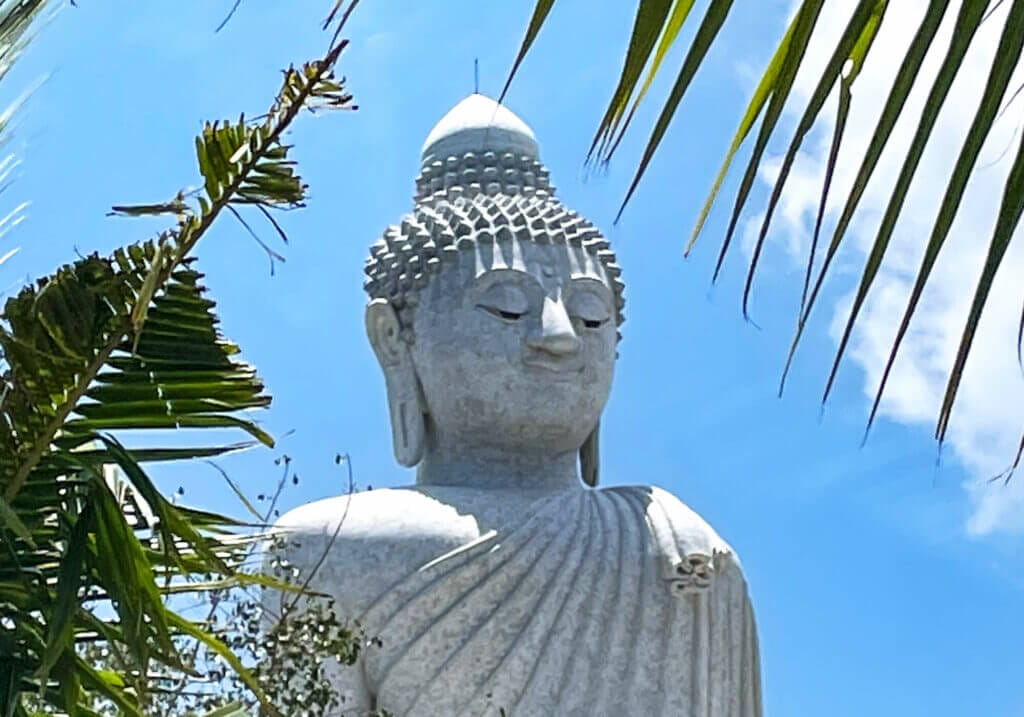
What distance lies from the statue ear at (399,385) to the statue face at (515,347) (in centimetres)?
6

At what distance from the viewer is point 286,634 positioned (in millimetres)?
4832

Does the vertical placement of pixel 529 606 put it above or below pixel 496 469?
below

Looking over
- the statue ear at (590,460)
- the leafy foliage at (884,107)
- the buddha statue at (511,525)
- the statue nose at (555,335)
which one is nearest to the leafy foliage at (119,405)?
the leafy foliage at (884,107)

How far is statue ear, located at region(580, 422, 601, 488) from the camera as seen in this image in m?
8.47

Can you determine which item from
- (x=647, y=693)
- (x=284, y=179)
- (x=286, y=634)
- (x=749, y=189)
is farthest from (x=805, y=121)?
(x=647, y=693)

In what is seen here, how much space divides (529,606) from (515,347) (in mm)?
1092

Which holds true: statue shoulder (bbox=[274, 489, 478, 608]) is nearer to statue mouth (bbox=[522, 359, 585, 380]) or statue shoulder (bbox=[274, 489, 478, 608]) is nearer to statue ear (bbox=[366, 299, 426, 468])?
statue ear (bbox=[366, 299, 426, 468])

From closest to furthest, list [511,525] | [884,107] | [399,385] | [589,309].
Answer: [884,107] → [511,525] → [589,309] → [399,385]

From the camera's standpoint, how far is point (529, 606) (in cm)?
765

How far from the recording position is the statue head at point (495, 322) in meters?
7.90

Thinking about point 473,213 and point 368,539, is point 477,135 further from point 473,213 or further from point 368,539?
point 368,539

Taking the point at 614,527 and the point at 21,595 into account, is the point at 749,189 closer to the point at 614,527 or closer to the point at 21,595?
the point at 21,595

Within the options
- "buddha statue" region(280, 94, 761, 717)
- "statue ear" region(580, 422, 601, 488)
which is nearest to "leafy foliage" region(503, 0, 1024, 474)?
"buddha statue" region(280, 94, 761, 717)

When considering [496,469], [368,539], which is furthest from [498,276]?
[368,539]
